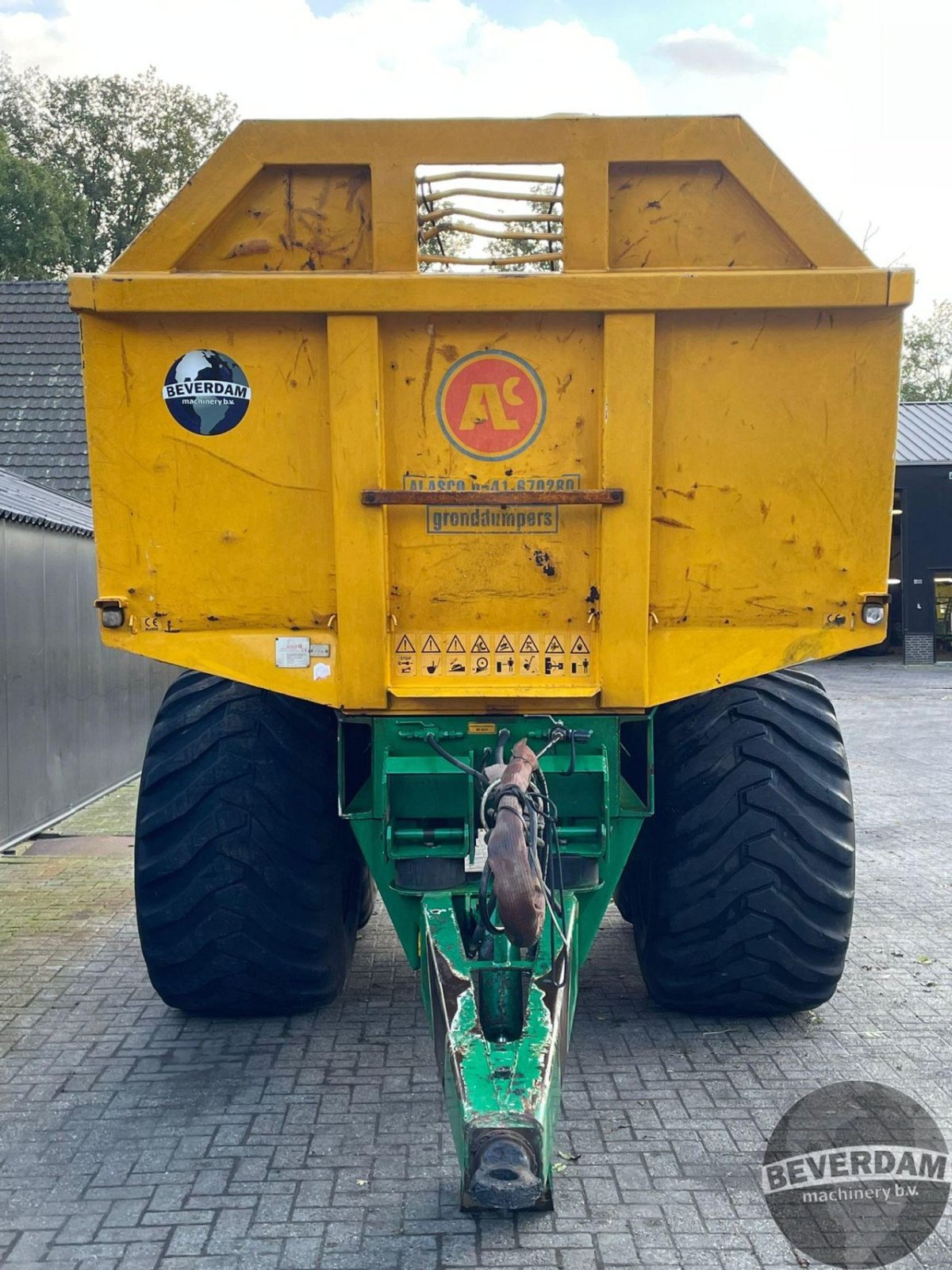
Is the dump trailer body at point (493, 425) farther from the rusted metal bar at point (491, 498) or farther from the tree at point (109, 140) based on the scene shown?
the tree at point (109, 140)

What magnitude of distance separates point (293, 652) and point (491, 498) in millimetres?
863

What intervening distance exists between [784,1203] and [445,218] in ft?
11.1

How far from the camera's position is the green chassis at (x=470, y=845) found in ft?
11.8

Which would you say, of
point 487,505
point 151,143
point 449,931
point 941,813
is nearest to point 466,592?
point 487,505

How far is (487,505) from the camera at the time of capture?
4.16 meters

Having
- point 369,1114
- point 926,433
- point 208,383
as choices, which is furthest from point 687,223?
point 926,433

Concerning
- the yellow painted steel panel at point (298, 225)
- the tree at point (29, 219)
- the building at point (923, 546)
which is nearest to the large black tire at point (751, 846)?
the yellow painted steel panel at point (298, 225)

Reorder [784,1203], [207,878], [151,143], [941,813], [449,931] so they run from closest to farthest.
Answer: [784,1203] < [449,931] < [207,878] < [941,813] < [151,143]

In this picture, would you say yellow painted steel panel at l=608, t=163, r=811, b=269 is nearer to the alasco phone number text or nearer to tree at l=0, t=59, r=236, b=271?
the alasco phone number text

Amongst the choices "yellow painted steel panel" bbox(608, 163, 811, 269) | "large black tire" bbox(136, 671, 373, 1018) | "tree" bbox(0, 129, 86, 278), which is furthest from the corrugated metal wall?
"tree" bbox(0, 129, 86, 278)

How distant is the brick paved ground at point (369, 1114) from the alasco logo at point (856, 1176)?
2.6 inches

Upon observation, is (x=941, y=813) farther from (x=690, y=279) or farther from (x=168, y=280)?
(x=168, y=280)

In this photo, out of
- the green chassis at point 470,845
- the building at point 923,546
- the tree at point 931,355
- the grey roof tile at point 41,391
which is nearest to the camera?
the green chassis at point 470,845

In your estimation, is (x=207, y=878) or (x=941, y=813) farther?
(x=941, y=813)
